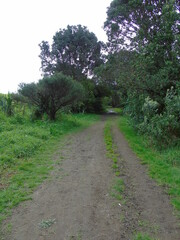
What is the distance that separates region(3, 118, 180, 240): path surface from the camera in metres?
2.84

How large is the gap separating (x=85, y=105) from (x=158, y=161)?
19.9 meters

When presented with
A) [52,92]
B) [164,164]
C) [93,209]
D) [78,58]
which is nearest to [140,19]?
[52,92]

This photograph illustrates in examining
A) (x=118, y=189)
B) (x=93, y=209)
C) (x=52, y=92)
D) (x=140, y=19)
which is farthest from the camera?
(x=52, y=92)

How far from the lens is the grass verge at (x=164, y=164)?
4195 mm

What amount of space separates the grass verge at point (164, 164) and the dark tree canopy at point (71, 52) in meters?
21.3

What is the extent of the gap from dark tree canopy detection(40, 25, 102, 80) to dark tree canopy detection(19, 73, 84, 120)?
573 inches

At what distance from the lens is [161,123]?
7.30 metres

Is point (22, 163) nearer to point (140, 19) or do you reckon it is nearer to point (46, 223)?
point (46, 223)

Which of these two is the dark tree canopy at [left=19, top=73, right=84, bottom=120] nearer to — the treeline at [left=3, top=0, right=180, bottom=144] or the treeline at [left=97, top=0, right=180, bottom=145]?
the treeline at [left=3, top=0, right=180, bottom=144]

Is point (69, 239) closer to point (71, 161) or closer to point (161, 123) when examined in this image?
point (71, 161)

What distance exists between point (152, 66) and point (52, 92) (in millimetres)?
6642

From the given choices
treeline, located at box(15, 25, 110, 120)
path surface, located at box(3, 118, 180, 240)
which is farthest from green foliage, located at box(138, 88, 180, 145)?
treeline, located at box(15, 25, 110, 120)

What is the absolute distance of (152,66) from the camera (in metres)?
9.74

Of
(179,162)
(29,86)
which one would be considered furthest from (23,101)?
(179,162)
